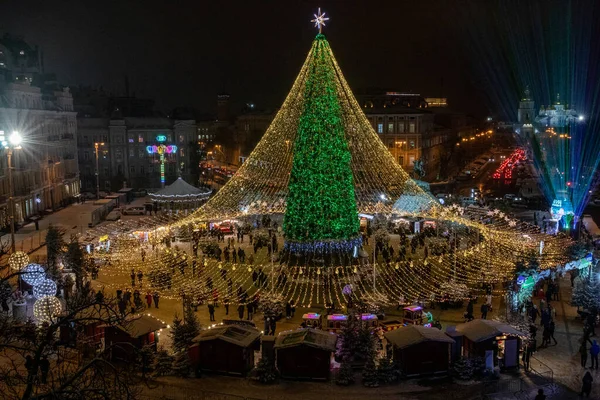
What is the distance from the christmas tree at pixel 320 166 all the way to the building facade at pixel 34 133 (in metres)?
20.7

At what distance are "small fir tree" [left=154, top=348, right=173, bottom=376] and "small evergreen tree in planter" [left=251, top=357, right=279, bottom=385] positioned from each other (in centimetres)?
225

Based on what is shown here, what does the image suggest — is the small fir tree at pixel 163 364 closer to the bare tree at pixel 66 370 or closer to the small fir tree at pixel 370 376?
the bare tree at pixel 66 370

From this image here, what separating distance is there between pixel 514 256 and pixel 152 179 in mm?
49929

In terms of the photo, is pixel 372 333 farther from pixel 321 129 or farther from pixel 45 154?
pixel 45 154

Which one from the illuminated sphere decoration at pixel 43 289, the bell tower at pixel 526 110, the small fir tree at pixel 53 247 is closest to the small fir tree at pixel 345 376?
the illuminated sphere decoration at pixel 43 289

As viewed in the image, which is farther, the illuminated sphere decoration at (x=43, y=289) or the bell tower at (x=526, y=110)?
the bell tower at (x=526, y=110)

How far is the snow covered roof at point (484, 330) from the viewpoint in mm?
16953

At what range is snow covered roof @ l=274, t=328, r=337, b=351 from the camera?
54.5ft

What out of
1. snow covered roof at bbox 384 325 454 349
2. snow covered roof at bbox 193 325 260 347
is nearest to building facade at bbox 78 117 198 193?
snow covered roof at bbox 193 325 260 347

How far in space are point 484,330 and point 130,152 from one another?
A: 56.7 meters

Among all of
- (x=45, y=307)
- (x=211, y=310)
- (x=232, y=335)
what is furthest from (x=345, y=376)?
(x=45, y=307)

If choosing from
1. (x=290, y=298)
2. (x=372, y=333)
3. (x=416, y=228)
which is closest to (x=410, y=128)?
(x=416, y=228)

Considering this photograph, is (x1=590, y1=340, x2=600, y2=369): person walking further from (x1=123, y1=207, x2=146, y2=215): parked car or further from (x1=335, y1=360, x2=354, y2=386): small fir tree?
(x1=123, y1=207, x2=146, y2=215): parked car

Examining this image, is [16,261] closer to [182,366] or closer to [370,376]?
[182,366]
